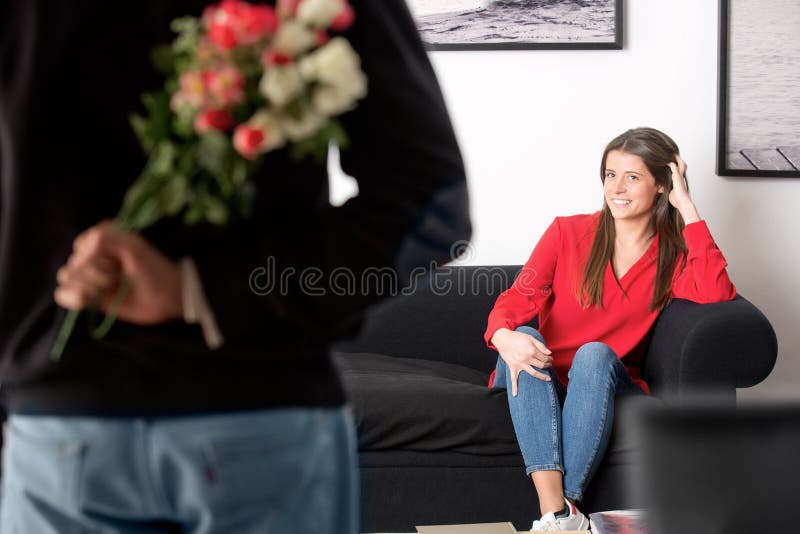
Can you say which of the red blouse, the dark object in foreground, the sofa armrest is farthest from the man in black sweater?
the red blouse

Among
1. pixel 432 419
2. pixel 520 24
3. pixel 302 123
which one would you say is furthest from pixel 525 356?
pixel 302 123

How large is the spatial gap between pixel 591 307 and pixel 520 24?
1258mm

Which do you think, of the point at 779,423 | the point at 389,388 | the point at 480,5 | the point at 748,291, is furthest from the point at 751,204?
the point at 779,423

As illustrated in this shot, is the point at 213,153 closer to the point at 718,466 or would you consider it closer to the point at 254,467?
the point at 254,467

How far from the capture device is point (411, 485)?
283 centimetres

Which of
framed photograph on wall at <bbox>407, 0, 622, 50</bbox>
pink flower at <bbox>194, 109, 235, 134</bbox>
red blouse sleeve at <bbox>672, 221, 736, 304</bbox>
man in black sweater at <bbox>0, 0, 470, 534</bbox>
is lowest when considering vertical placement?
red blouse sleeve at <bbox>672, 221, 736, 304</bbox>

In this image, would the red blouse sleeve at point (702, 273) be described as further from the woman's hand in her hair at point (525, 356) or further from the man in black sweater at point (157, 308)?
the man in black sweater at point (157, 308)

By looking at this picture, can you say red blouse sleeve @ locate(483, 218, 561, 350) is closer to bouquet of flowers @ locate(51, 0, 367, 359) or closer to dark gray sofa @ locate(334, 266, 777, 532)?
dark gray sofa @ locate(334, 266, 777, 532)

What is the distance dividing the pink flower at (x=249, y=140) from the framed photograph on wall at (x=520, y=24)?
3202 mm

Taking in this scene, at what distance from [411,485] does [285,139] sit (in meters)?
2.27

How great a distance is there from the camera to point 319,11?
0.66 metres

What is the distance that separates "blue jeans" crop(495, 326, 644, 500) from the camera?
2.76 m

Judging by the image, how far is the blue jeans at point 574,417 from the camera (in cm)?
276

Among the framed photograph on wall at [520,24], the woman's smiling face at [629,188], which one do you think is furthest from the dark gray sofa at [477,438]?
the framed photograph on wall at [520,24]
